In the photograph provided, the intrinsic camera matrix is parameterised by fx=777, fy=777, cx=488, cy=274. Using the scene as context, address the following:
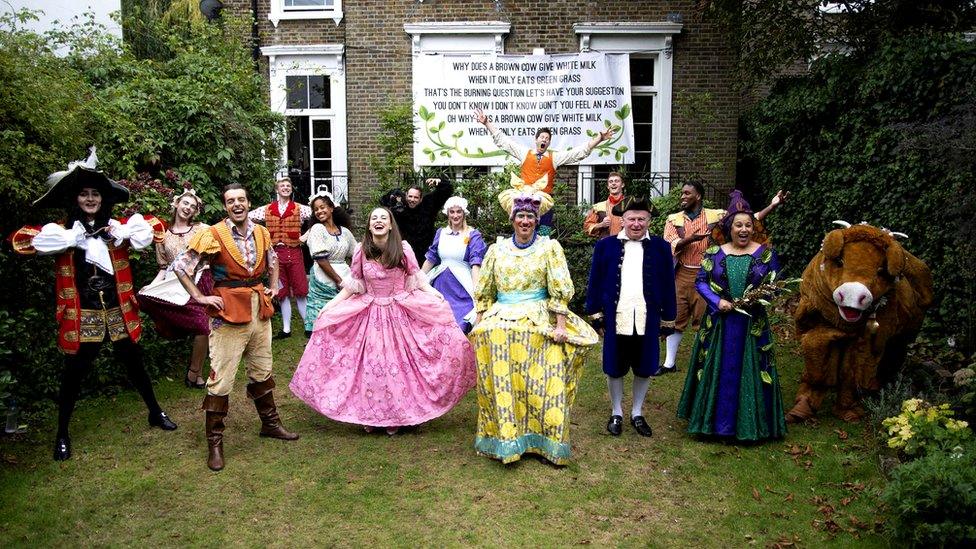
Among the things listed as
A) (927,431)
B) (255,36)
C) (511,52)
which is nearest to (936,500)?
(927,431)

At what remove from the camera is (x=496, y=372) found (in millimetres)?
5590

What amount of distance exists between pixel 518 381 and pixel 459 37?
10141 millimetres

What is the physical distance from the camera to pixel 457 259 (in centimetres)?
799

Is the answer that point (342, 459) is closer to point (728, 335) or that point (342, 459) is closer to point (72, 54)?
point (728, 335)

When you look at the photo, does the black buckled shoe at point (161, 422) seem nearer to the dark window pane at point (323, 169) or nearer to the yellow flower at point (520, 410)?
the yellow flower at point (520, 410)

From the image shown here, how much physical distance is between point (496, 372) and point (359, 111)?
398 inches

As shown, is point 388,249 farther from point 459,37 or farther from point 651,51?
point 651,51

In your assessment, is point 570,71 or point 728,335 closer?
point 728,335

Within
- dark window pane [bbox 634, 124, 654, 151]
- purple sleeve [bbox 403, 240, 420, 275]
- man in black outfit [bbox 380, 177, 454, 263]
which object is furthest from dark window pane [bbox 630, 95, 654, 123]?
purple sleeve [bbox 403, 240, 420, 275]

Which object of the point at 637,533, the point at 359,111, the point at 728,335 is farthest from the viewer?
the point at 359,111

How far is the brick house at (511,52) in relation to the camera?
14.1 meters

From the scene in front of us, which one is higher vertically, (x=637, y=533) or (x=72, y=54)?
(x=72, y=54)

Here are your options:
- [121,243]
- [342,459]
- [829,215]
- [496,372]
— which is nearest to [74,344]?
[121,243]

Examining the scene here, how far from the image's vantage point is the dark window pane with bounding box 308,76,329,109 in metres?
14.9
